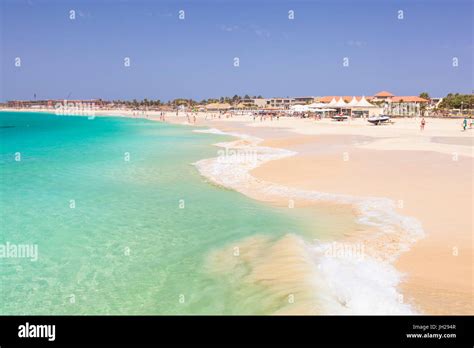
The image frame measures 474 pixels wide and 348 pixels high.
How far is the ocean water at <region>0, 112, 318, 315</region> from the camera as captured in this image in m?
6.84

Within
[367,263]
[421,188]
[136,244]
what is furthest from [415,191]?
[136,244]

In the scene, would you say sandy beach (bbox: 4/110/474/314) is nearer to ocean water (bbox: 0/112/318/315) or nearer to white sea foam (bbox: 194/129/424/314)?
white sea foam (bbox: 194/129/424/314)

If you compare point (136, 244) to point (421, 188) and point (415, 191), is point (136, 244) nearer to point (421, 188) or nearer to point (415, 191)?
point (415, 191)

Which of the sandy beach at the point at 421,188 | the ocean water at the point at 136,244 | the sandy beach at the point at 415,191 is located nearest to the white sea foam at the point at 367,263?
the sandy beach at the point at 415,191

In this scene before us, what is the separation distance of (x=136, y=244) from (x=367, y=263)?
5.19m

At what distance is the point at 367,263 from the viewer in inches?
302

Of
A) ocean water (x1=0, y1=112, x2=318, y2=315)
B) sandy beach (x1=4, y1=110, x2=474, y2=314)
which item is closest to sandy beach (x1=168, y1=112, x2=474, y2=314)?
sandy beach (x1=4, y1=110, x2=474, y2=314)

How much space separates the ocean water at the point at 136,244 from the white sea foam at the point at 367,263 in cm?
81

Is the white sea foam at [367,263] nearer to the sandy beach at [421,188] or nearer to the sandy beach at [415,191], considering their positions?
Result: the sandy beach at [415,191]

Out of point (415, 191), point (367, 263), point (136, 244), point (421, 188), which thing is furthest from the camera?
point (421, 188)

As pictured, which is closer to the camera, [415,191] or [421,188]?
[415,191]

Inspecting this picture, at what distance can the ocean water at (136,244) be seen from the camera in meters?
6.84

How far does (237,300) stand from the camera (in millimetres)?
6684
